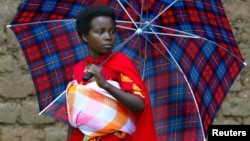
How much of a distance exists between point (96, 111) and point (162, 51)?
1.99 ft

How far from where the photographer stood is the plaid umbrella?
3529mm

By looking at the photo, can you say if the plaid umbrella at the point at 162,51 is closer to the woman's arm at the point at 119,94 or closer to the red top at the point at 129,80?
the red top at the point at 129,80

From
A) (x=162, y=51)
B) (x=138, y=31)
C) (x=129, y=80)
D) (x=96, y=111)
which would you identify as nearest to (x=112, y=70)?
(x=129, y=80)

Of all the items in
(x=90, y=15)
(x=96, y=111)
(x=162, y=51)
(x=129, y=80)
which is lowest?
(x=96, y=111)

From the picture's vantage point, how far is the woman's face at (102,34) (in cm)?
314

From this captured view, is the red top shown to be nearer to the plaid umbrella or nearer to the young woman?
the young woman

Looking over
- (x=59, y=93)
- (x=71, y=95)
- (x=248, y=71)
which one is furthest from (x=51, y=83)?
(x=248, y=71)

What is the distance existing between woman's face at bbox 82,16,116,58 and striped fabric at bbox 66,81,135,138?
15 cm

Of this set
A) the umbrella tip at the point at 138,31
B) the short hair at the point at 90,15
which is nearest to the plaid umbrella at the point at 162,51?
the umbrella tip at the point at 138,31

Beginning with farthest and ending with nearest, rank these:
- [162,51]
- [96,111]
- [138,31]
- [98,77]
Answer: [162,51] → [138,31] → [96,111] → [98,77]

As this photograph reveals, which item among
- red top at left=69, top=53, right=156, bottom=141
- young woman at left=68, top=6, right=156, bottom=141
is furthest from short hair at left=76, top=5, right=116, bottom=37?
red top at left=69, top=53, right=156, bottom=141

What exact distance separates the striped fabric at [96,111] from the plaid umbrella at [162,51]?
41 cm

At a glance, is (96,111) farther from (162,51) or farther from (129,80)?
(162,51)

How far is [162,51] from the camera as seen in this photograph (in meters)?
3.59
